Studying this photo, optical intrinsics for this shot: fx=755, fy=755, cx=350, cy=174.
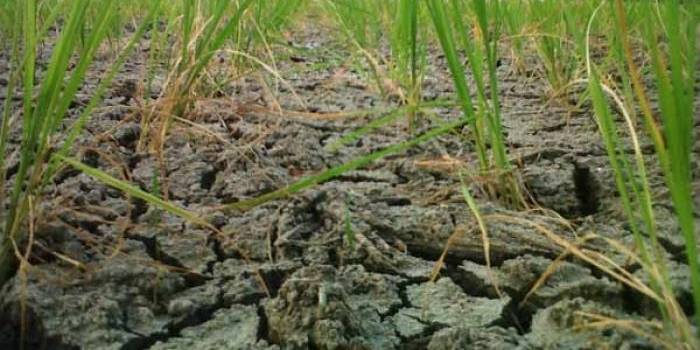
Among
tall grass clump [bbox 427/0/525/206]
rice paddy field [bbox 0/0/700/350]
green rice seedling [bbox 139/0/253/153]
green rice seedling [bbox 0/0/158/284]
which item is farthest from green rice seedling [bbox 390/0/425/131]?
green rice seedling [bbox 0/0/158/284]

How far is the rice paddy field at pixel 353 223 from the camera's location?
81 centimetres

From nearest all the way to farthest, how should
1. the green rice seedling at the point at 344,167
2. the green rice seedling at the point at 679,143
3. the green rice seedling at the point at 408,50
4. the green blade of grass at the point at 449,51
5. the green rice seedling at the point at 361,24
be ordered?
1. the green rice seedling at the point at 679,143
2. the green rice seedling at the point at 344,167
3. the green blade of grass at the point at 449,51
4. the green rice seedling at the point at 408,50
5. the green rice seedling at the point at 361,24

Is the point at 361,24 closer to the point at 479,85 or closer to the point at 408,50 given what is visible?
the point at 408,50

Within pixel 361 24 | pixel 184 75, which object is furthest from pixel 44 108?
pixel 361 24

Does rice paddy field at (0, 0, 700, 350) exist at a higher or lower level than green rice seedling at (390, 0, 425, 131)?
lower

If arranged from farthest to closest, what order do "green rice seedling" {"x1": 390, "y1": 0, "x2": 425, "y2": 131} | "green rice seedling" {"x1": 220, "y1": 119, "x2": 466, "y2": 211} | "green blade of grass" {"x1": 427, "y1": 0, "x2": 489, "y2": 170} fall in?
"green rice seedling" {"x1": 390, "y1": 0, "x2": 425, "y2": 131}
"green blade of grass" {"x1": 427, "y1": 0, "x2": 489, "y2": 170}
"green rice seedling" {"x1": 220, "y1": 119, "x2": 466, "y2": 211}

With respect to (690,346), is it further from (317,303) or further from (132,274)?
(132,274)

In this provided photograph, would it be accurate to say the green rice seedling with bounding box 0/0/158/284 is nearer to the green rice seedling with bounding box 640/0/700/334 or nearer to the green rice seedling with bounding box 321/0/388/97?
the green rice seedling with bounding box 640/0/700/334

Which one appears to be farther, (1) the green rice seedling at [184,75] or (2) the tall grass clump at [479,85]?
(1) the green rice seedling at [184,75]

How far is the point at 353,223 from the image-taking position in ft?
3.57

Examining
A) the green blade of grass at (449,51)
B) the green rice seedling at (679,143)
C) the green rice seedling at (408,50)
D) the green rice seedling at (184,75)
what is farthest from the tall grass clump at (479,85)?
the green rice seedling at (184,75)

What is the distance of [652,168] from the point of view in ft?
4.14

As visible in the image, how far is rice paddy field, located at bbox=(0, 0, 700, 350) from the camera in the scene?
0.81 meters

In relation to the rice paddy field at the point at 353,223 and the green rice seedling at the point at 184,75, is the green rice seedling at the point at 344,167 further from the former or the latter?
the green rice seedling at the point at 184,75
